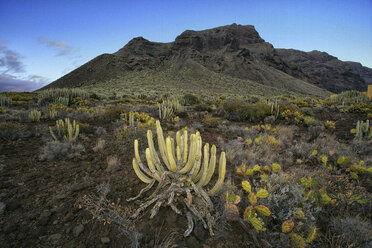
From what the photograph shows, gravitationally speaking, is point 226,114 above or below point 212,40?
below

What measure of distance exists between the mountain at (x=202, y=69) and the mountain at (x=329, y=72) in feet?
3.15

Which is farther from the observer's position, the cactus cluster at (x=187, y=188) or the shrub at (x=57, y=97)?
the shrub at (x=57, y=97)

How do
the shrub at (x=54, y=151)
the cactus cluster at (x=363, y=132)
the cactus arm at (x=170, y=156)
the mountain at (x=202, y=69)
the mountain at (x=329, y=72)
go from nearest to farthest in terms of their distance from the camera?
the cactus arm at (x=170, y=156) → the shrub at (x=54, y=151) → the cactus cluster at (x=363, y=132) → the mountain at (x=202, y=69) → the mountain at (x=329, y=72)

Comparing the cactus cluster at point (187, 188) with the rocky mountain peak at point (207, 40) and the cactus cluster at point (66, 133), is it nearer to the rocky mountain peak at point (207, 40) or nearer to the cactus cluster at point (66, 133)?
the cactus cluster at point (66, 133)

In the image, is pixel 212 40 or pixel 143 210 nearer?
pixel 143 210

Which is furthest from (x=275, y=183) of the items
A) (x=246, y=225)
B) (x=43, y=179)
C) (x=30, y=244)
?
(x=43, y=179)

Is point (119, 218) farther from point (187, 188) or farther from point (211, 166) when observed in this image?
point (211, 166)

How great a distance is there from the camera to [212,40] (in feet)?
239

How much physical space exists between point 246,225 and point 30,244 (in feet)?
7.42

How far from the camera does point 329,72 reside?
93.7m

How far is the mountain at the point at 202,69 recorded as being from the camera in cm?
3997

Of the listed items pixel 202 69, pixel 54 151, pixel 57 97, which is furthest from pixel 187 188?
pixel 202 69

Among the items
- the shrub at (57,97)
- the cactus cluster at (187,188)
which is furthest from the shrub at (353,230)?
the shrub at (57,97)

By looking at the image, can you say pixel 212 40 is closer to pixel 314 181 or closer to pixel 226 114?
pixel 226 114
